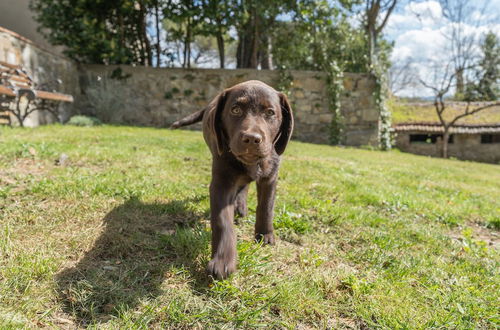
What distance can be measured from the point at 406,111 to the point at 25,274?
2307 cm

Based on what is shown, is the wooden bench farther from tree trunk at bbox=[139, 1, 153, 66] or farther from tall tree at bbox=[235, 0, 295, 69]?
tall tree at bbox=[235, 0, 295, 69]

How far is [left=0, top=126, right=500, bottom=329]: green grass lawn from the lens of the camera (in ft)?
5.28

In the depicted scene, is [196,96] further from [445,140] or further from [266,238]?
[445,140]

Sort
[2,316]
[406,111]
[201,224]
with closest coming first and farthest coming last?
1. [2,316]
2. [201,224]
3. [406,111]

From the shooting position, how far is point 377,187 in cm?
468

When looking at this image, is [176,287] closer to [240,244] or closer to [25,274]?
[240,244]

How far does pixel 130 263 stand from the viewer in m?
2.01

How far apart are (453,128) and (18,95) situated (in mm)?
21145

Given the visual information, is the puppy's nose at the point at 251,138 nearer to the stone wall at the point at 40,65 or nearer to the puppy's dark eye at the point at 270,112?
the puppy's dark eye at the point at 270,112

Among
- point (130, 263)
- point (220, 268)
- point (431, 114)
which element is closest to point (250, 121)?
point (220, 268)

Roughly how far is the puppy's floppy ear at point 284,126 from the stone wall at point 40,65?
25.6ft

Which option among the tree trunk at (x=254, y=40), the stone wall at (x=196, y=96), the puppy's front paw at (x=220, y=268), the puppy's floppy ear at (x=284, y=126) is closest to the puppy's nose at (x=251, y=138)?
the puppy's floppy ear at (x=284, y=126)

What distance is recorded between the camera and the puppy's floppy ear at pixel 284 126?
7.63 feet

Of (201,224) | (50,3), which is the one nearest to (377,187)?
(201,224)
